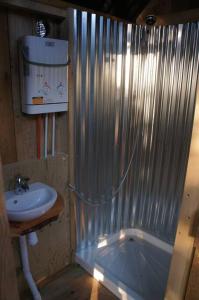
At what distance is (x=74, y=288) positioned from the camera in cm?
196

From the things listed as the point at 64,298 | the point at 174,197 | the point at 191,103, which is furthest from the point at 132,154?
the point at 64,298

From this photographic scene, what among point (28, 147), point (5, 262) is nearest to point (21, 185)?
point (28, 147)

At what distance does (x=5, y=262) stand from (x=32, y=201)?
665mm

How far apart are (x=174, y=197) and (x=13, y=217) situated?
1.39 metres

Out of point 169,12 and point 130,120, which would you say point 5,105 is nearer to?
point 130,120

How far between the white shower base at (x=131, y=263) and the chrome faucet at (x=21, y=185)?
3.15 ft

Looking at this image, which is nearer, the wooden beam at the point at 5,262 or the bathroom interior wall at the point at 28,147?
the wooden beam at the point at 5,262

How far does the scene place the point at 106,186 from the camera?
2.24 metres

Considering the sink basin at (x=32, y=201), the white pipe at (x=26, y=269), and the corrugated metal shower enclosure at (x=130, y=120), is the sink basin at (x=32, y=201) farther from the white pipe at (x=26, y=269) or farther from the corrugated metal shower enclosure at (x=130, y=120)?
the corrugated metal shower enclosure at (x=130, y=120)

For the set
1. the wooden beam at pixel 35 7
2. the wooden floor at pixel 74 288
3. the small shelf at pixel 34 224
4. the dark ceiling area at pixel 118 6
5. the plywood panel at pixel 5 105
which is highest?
the dark ceiling area at pixel 118 6

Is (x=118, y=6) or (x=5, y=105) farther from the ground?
(x=118, y=6)

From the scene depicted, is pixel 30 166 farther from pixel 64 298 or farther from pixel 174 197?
pixel 174 197

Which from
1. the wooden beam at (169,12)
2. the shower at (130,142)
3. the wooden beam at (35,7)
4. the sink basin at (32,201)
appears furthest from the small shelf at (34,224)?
the wooden beam at (169,12)

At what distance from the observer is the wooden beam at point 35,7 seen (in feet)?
4.36
